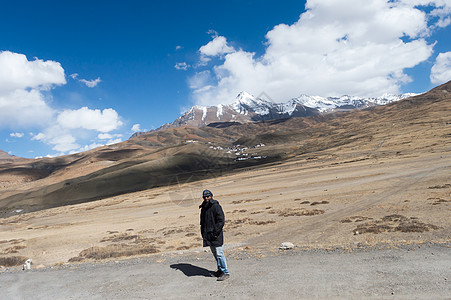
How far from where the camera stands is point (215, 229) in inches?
382

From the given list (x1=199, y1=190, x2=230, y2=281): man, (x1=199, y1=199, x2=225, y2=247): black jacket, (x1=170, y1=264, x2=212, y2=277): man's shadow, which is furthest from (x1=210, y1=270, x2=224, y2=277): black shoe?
(x1=199, y1=199, x2=225, y2=247): black jacket

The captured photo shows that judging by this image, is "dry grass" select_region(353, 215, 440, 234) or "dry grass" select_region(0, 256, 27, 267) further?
"dry grass" select_region(0, 256, 27, 267)

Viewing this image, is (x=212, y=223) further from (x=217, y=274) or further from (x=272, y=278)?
(x=272, y=278)

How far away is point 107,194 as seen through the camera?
9656cm

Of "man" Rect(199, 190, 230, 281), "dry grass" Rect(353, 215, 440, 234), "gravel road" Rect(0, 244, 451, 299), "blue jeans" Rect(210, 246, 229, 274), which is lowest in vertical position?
"dry grass" Rect(353, 215, 440, 234)

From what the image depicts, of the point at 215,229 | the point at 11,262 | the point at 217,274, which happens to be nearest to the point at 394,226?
the point at 217,274

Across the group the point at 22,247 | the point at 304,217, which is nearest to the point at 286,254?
the point at 304,217

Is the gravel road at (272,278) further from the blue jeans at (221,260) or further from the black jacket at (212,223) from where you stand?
the black jacket at (212,223)

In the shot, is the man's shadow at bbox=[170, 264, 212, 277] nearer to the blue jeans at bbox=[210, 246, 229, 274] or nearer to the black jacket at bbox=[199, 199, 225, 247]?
the blue jeans at bbox=[210, 246, 229, 274]

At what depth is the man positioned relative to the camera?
9.66m

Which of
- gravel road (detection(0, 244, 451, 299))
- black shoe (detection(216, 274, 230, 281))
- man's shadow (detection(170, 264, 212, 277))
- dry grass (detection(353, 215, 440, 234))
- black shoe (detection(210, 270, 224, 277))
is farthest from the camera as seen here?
dry grass (detection(353, 215, 440, 234))

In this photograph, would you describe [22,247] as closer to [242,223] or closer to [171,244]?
[171,244]

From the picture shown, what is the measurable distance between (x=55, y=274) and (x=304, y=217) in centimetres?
1854

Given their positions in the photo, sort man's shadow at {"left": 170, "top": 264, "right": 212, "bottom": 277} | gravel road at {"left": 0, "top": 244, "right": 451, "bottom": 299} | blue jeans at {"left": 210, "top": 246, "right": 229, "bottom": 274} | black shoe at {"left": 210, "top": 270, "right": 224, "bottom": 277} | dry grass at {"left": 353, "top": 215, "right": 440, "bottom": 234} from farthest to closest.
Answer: dry grass at {"left": 353, "top": 215, "right": 440, "bottom": 234}, man's shadow at {"left": 170, "top": 264, "right": 212, "bottom": 277}, black shoe at {"left": 210, "top": 270, "right": 224, "bottom": 277}, blue jeans at {"left": 210, "top": 246, "right": 229, "bottom": 274}, gravel road at {"left": 0, "top": 244, "right": 451, "bottom": 299}
